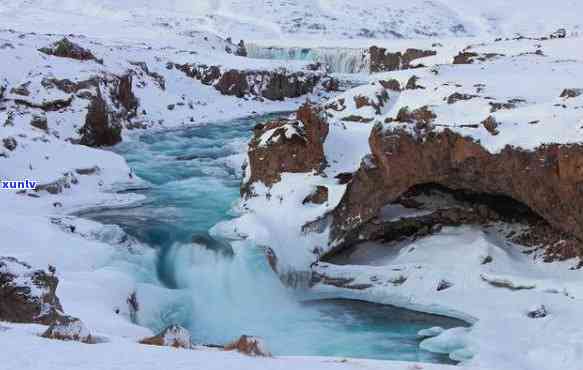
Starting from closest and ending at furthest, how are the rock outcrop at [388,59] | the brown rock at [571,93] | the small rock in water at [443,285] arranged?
the small rock in water at [443,285], the brown rock at [571,93], the rock outcrop at [388,59]

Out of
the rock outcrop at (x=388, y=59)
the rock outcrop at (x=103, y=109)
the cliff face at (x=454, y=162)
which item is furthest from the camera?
the rock outcrop at (x=388, y=59)

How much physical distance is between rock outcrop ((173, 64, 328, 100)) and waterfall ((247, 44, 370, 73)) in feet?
41.1

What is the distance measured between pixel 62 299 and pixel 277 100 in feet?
131

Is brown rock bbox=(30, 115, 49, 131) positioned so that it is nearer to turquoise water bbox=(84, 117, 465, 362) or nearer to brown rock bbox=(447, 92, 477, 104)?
turquoise water bbox=(84, 117, 465, 362)

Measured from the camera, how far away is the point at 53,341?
654 cm

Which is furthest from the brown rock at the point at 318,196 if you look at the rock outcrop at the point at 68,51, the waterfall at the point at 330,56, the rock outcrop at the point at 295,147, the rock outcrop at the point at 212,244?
the waterfall at the point at 330,56

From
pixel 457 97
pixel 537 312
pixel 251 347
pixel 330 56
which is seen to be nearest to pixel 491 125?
pixel 457 97

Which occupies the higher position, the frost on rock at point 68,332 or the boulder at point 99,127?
the frost on rock at point 68,332

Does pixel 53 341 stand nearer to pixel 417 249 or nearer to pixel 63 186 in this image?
pixel 417 249

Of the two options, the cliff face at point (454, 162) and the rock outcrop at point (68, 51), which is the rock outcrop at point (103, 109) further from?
the cliff face at point (454, 162)

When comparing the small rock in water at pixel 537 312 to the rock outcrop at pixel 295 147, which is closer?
the small rock in water at pixel 537 312

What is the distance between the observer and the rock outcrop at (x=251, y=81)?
1930 inches

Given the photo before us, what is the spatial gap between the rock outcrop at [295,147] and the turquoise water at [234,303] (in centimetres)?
226

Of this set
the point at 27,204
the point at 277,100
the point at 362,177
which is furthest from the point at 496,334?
the point at 277,100
